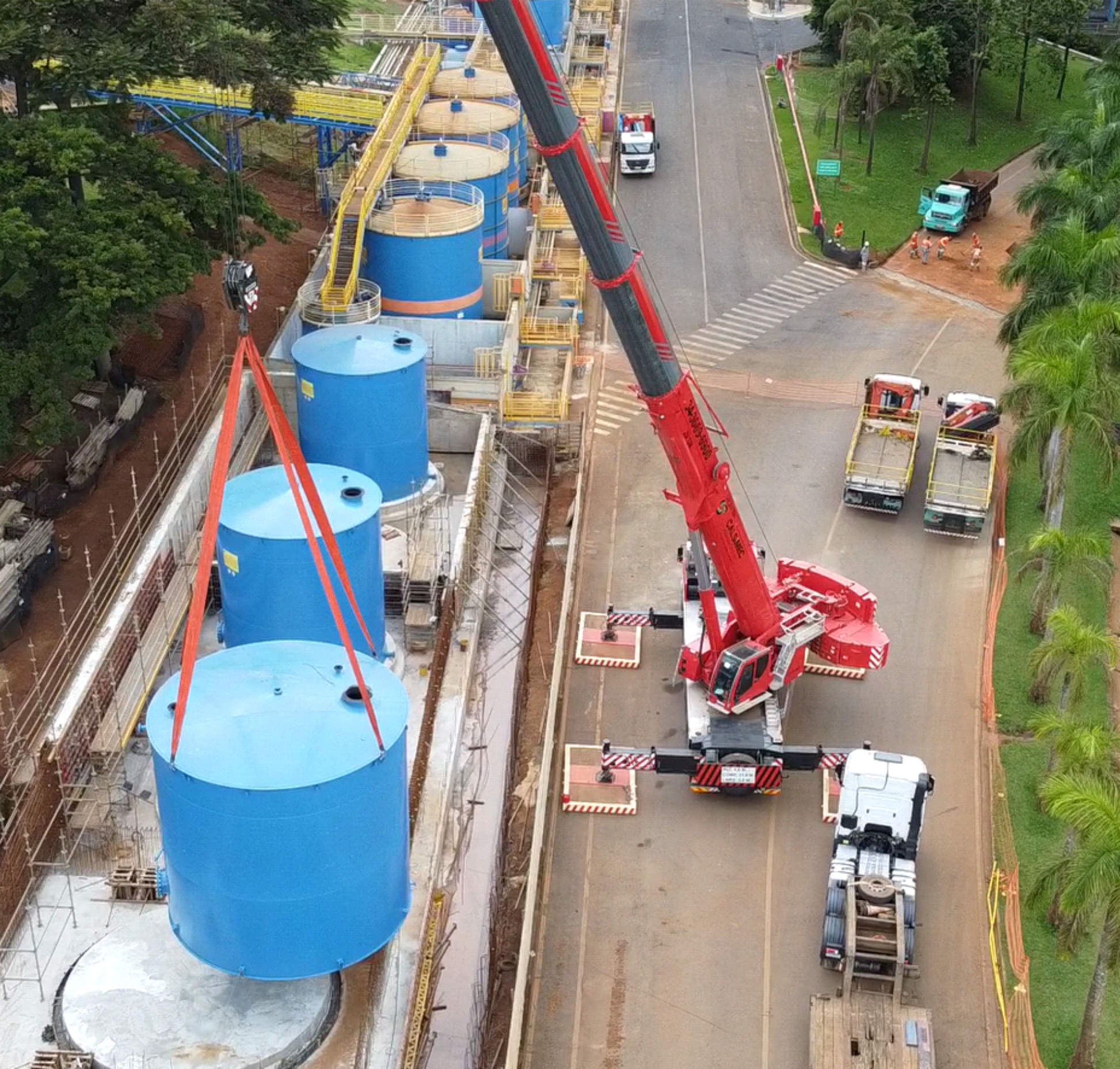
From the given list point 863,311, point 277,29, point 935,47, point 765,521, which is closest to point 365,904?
point 765,521

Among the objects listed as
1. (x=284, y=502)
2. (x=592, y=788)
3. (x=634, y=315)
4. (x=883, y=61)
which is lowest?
(x=592, y=788)

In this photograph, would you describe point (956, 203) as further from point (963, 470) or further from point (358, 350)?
point (358, 350)

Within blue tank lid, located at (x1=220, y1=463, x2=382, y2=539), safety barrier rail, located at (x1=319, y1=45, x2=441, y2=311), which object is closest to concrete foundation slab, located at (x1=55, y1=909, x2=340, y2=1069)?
blue tank lid, located at (x1=220, y1=463, x2=382, y2=539)

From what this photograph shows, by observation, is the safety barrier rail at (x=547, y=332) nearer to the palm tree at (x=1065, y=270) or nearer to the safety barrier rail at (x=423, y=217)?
the safety barrier rail at (x=423, y=217)

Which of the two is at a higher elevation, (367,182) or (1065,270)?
(1065,270)

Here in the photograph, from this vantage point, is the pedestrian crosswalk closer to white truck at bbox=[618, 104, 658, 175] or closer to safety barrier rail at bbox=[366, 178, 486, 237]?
safety barrier rail at bbox=[366, 178, 486, 237]

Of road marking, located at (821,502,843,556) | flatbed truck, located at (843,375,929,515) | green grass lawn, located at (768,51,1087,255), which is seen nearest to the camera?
road marking, located at (821,502,843,556)

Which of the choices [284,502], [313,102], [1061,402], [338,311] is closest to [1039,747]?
[1061,402]

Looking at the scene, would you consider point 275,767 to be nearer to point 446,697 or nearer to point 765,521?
point 446,697
